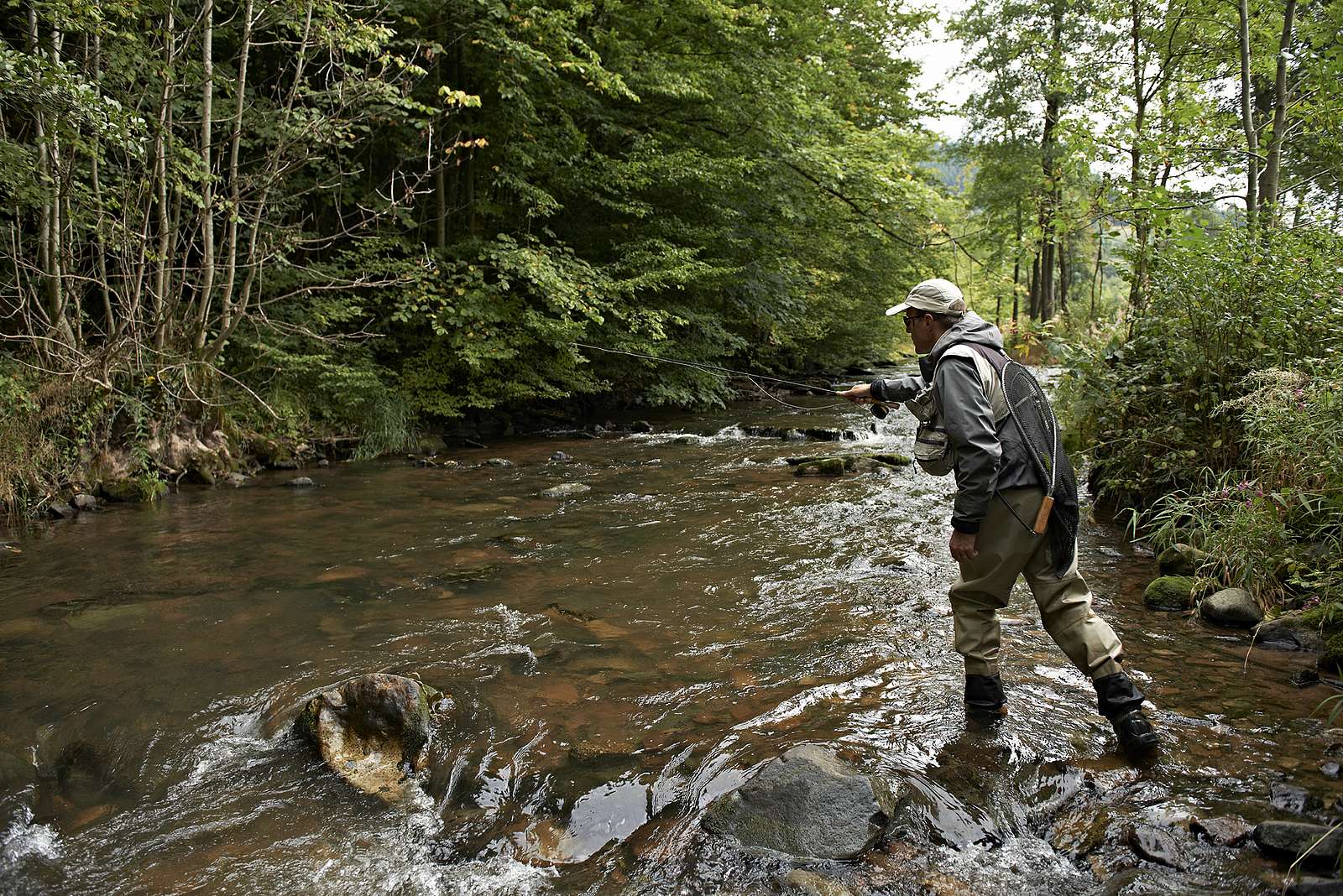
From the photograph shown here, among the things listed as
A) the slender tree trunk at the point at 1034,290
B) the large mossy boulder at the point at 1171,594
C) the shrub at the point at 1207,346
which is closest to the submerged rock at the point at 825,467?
the shrub at the point at 1207,346

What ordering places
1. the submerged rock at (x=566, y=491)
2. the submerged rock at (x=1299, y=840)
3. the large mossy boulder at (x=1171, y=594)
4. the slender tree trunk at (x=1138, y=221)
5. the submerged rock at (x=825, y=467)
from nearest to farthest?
1. the submerged rock at (x=1299, y=840)
2. the large mossy boulder at (x=1171, y=594)
3. the slender tree trunk at (x=1138, y=221)
4. the submerged rock at (x=566, y=491)
5. the submerged rock at (x=825, y=467)

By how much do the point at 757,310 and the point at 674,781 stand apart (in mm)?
14852

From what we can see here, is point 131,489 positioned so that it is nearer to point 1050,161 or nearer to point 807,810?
point 807,810

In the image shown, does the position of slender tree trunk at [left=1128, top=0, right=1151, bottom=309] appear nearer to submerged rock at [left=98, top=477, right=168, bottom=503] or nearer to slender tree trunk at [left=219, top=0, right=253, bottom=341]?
slender tree trunk at [left=219, top=0, right=253, bottom=341]

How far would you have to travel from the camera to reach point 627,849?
2965 mm

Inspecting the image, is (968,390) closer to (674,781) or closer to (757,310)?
(674,781)

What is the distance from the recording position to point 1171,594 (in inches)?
207

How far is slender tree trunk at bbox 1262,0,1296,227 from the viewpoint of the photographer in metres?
6.71

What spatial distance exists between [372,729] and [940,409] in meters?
3.08

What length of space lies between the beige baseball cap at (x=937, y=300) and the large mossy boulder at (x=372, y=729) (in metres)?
3.04

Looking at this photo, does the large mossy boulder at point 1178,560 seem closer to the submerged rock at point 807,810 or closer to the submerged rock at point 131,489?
the submerged rock at point 807,810

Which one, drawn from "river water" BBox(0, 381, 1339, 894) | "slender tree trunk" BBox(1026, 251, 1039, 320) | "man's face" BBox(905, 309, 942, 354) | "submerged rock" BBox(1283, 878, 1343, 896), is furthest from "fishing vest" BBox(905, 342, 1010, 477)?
"slender tree trunk" BBox(1026, 251, 1039, 320)

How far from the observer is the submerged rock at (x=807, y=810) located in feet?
9.50

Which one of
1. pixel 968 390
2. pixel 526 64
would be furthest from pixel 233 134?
pixel 968 390
